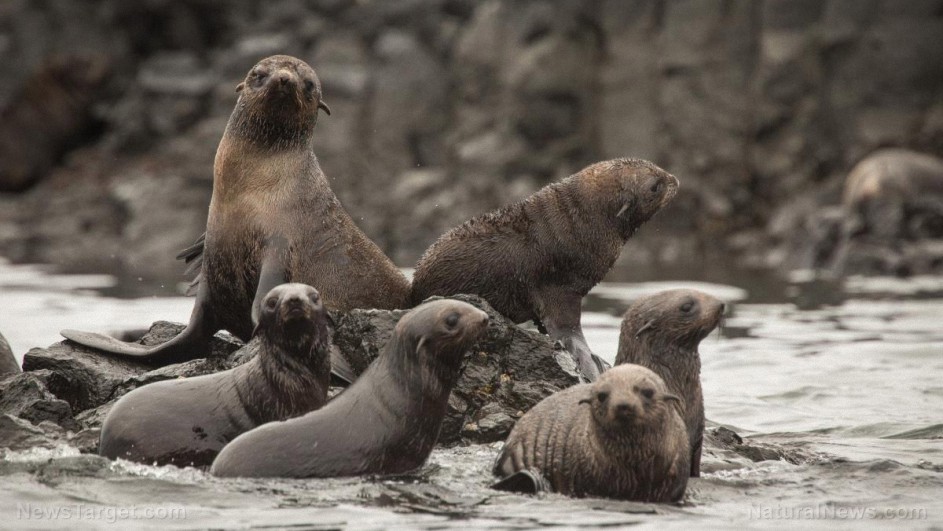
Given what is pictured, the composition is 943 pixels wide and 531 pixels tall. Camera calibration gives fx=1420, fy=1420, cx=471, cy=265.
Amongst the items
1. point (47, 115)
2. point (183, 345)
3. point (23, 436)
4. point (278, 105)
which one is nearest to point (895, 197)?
point (278, 105)

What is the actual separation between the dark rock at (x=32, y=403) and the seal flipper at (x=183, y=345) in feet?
2.51

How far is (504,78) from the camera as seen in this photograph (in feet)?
97.4

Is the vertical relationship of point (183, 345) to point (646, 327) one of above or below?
below

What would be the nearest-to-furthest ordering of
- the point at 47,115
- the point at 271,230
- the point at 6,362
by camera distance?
the point at 271,230
the point at 6,362
the point at 47,115

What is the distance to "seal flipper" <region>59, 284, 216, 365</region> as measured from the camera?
31.1 feet

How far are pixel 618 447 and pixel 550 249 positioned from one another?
2843mm

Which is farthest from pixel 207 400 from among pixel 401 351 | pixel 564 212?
pixel 564 212

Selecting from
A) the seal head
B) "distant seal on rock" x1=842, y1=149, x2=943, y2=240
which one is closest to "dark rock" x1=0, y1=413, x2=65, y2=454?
the seal head

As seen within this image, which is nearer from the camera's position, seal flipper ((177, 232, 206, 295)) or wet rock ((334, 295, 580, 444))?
wet rock ((334, 295, 580, 444))

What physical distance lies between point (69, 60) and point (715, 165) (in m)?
16.2

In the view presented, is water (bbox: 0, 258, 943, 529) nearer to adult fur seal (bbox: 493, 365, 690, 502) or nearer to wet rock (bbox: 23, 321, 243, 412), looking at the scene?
adult fur seal (bbox: 493, 365, 690, 502)

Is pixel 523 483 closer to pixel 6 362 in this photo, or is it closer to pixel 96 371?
pixel 96 371

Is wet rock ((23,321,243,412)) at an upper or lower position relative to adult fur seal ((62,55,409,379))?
lower

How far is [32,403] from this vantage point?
341 inches
